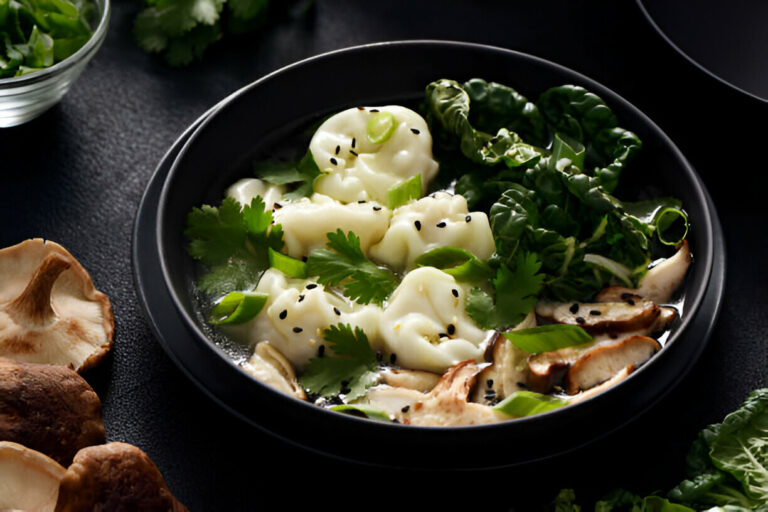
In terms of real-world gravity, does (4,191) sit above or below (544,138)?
below

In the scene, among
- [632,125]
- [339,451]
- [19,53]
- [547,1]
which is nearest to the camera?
[339,451]

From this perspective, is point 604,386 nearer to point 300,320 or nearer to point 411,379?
point 411,379

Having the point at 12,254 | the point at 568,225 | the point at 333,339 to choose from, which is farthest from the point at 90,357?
the point at 568,225

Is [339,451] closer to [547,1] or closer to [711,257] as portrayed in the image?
[711,257]

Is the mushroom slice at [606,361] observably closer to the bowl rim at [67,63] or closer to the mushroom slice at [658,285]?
the mushroom slice at [658,285]

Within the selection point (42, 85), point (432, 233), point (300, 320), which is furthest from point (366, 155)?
point (42, 85)

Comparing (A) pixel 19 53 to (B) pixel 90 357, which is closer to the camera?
(B) pixel 90 357

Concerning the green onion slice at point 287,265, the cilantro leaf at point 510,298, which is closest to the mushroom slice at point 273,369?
the green onion slice at point 287,265
